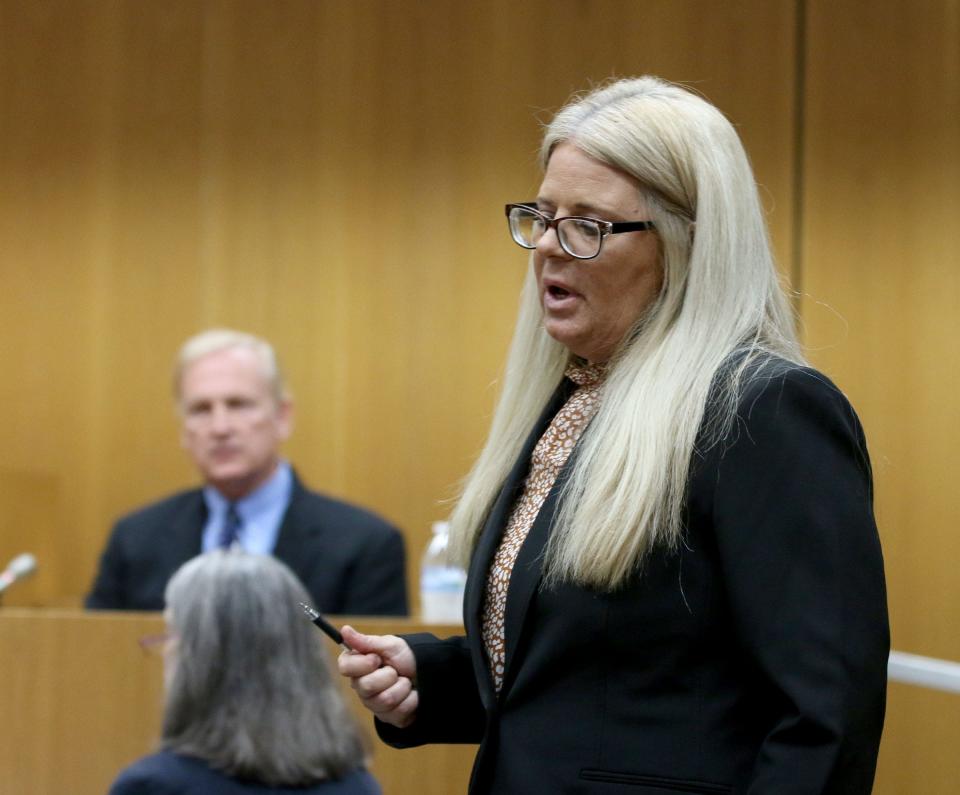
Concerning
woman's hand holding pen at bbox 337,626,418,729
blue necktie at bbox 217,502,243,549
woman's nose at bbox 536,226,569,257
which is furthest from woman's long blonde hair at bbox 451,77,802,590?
blue necktie at bbox 217,502,243,549

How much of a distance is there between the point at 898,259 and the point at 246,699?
302 centimetres

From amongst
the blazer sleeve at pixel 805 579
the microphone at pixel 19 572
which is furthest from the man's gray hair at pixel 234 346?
the blazer sleeve at pixel 805 579

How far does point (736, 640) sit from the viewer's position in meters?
1.50

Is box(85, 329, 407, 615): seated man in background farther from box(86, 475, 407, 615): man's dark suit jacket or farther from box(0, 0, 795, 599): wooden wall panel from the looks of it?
box(0, 0, 795, 599): wooden wall panel

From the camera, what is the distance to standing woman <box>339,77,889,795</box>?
144cm

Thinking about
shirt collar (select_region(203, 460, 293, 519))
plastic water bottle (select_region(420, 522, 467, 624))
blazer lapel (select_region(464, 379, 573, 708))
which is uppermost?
blazer lapel (select_region(464, 379, 573, 708))

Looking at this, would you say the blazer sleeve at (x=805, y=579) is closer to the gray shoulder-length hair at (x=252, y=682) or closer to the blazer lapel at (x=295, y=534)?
the gray shoulder-length hair at (x=252, y=682)

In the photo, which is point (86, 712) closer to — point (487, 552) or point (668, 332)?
point (487, 552)

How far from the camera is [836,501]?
145 centimetres

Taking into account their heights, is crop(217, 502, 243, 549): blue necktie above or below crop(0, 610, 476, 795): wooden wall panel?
above

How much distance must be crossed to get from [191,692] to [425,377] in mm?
2619

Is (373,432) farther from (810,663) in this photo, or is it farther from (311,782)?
(810,663)

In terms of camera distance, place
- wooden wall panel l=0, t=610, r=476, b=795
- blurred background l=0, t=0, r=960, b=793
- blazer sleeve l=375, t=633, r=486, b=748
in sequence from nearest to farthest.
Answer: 1. blazer sleeve l=375, t=633, r=486, b=748
2. wooden wall panel l=0, t=610, r=476, b=795
3. blurred background l=0, t=0, r=960, b=793

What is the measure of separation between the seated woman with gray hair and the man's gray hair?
5.14ft
